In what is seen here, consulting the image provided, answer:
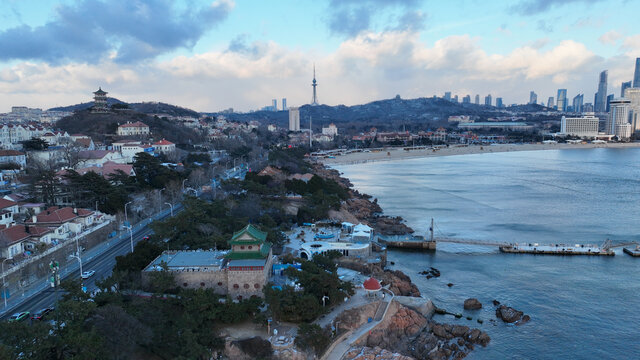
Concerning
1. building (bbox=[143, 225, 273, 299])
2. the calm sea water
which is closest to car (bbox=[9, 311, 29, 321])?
building (bbox=[143, 225, 273, 299])

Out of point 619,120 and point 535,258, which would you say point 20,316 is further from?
point 619,120

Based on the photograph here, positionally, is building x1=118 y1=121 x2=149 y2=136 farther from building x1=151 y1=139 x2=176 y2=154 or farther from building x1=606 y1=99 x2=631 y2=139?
building x1=606 y1=99 x2=631 y2=139

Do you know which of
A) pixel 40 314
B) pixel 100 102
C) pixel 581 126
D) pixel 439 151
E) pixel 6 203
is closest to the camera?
pixel 40 314

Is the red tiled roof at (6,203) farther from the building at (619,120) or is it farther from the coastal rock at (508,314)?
the building at (619,120)

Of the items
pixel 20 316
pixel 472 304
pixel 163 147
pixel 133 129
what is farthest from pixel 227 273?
pixel 133 129

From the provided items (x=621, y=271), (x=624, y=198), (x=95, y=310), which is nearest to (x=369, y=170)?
(x=624, y=198)

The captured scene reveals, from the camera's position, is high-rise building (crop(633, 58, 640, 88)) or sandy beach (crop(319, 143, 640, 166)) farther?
high-rise building (crop(633, 58, 640, 88))

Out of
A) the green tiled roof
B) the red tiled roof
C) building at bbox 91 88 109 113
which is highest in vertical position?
building at bbox 91 88 109 113

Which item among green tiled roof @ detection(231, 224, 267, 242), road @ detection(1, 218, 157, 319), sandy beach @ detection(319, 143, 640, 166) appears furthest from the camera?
sandy beach @ detection(319, 143, 640, 166)
